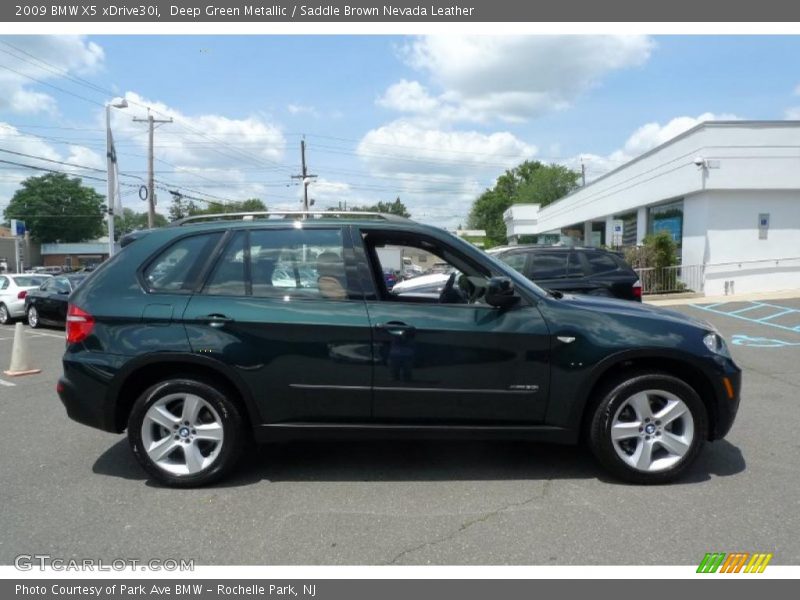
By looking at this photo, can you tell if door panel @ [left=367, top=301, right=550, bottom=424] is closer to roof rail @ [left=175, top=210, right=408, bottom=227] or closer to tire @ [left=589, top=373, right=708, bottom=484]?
tire @ [left=589, top=373, right=708, bottom=484]

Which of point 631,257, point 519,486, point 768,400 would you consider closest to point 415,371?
point 519,486

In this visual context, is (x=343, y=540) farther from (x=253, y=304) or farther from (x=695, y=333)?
(x=695, y=333)

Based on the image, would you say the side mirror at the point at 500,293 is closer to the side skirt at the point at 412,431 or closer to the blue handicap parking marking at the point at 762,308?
the side skirt at the point at 412,431

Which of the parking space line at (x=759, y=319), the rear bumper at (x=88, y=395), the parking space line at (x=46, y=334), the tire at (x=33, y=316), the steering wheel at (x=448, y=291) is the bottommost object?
the parking space line at (x=46, y=334)

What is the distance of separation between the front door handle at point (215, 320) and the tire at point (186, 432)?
1.41 feet

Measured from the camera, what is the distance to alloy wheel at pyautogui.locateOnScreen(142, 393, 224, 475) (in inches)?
155

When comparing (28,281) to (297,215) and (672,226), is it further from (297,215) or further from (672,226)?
(672,226)

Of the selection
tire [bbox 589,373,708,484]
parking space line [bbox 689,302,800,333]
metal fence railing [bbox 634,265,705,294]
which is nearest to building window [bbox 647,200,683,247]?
metal fence railing [bbox 634,265,705,294]

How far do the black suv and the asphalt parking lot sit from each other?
1.09 feet

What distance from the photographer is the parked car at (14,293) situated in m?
16.0

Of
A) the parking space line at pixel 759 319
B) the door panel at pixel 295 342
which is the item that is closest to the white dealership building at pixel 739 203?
the parking space line at pixel 759 319

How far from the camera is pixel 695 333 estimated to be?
395cm

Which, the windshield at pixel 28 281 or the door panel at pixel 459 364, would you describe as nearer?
the door panel at pixel 459 364

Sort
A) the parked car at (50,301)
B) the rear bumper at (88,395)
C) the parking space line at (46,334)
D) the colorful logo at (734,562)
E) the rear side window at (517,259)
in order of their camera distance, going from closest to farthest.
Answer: the colorful logo at (734,562)
the rear bumper at (88,395)
the rear side window at (517,259)
the parking space line at (46,334)
the parked car at (50,301)
